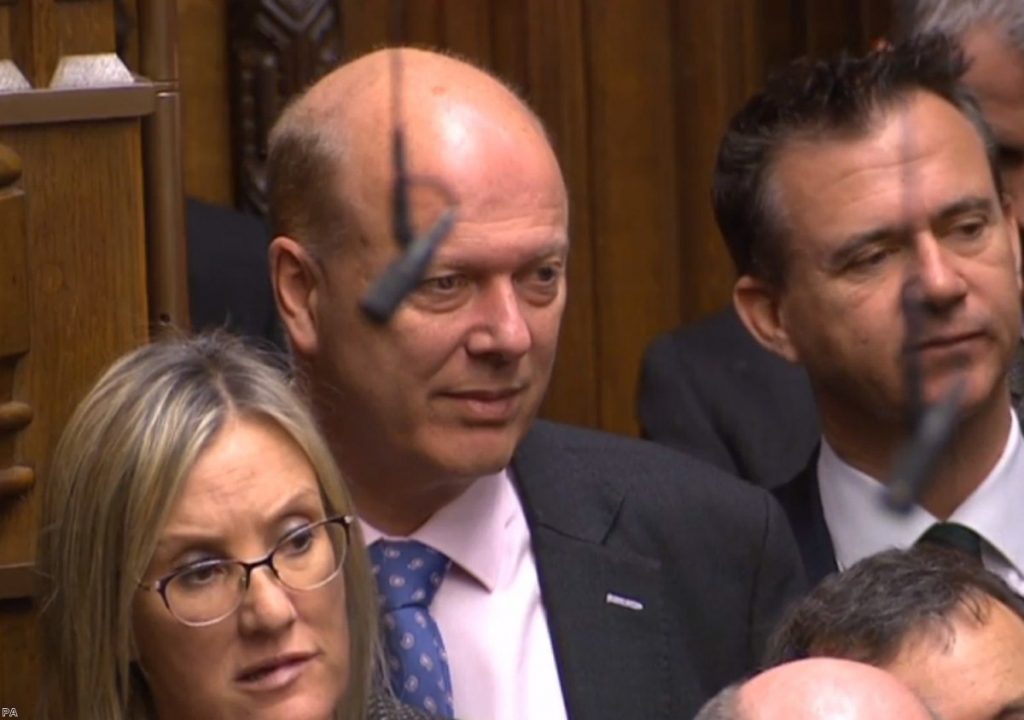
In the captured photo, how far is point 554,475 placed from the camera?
275 centimetres

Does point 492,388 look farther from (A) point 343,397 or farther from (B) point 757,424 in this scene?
(B) point 757,424

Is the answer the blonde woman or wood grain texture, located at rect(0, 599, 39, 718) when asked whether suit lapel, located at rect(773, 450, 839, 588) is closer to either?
the blonde woman

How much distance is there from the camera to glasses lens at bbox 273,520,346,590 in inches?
92.7

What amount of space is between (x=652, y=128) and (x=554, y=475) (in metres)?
1.20

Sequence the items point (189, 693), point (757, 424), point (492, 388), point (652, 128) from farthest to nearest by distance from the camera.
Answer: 1. point (652, 128)
2. point (757, 424)
3. point (492, 388)
4. point (189, 693)

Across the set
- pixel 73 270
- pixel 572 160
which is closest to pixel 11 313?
pixel 73 270

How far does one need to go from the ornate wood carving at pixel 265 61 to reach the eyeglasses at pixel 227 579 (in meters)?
1.18

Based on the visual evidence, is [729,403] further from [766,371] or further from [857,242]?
[857,242]

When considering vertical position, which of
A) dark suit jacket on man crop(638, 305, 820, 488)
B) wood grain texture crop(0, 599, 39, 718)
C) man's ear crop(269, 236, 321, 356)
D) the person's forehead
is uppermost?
the person's forehead

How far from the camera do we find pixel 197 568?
234 cm

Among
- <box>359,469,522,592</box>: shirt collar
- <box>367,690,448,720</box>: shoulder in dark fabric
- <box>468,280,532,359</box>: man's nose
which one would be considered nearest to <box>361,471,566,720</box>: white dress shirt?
<box>359,469,522,592</box>: shirt collar

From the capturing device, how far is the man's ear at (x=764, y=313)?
288cm

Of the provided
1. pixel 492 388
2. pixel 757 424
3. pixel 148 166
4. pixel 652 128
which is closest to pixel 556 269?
pixel 492 388

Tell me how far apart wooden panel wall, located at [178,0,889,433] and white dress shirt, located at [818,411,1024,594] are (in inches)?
41.1
